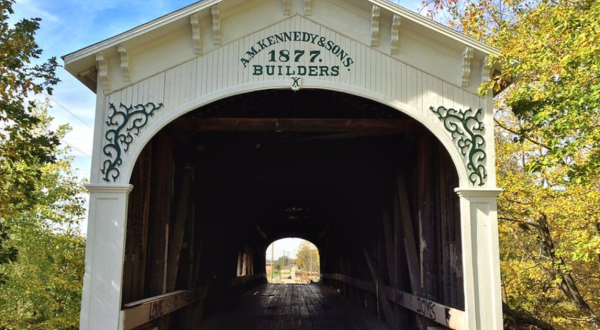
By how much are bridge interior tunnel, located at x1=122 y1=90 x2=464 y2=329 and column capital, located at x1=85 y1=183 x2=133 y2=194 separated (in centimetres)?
125

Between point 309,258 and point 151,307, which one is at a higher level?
point 151,307

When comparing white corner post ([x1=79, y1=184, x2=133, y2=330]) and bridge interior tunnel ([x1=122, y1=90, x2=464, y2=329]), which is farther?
bridge interior tunnel ([x1=122, y1=90, x2=464, y2=329])

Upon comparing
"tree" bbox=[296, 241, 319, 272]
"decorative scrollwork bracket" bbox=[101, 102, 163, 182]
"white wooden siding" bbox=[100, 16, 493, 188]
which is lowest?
"tree" bbox=[296, 241, 319, 272]

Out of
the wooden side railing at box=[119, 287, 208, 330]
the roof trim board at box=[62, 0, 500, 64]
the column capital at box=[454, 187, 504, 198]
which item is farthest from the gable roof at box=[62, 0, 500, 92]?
the wooden side railing at box=[119, 287, 208, 330]

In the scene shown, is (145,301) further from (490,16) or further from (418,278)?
(490,16)

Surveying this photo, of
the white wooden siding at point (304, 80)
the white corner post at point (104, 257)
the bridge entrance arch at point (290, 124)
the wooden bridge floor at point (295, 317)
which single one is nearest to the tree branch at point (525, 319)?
the wooden bridge floor at point (295, 317)

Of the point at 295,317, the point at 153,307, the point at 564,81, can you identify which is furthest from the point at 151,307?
the point at 564,81

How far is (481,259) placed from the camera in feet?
23.0

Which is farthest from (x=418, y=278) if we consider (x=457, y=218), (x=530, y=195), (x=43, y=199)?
(x=43, y=199)

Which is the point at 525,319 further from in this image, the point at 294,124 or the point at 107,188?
the point at 107,188

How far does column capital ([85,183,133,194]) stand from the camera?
6844 millimetres

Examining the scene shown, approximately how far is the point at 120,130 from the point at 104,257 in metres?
1.62

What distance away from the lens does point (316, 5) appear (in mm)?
7641

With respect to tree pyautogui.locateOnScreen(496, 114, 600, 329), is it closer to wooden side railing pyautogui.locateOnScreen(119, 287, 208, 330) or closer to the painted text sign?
the painted text sign
